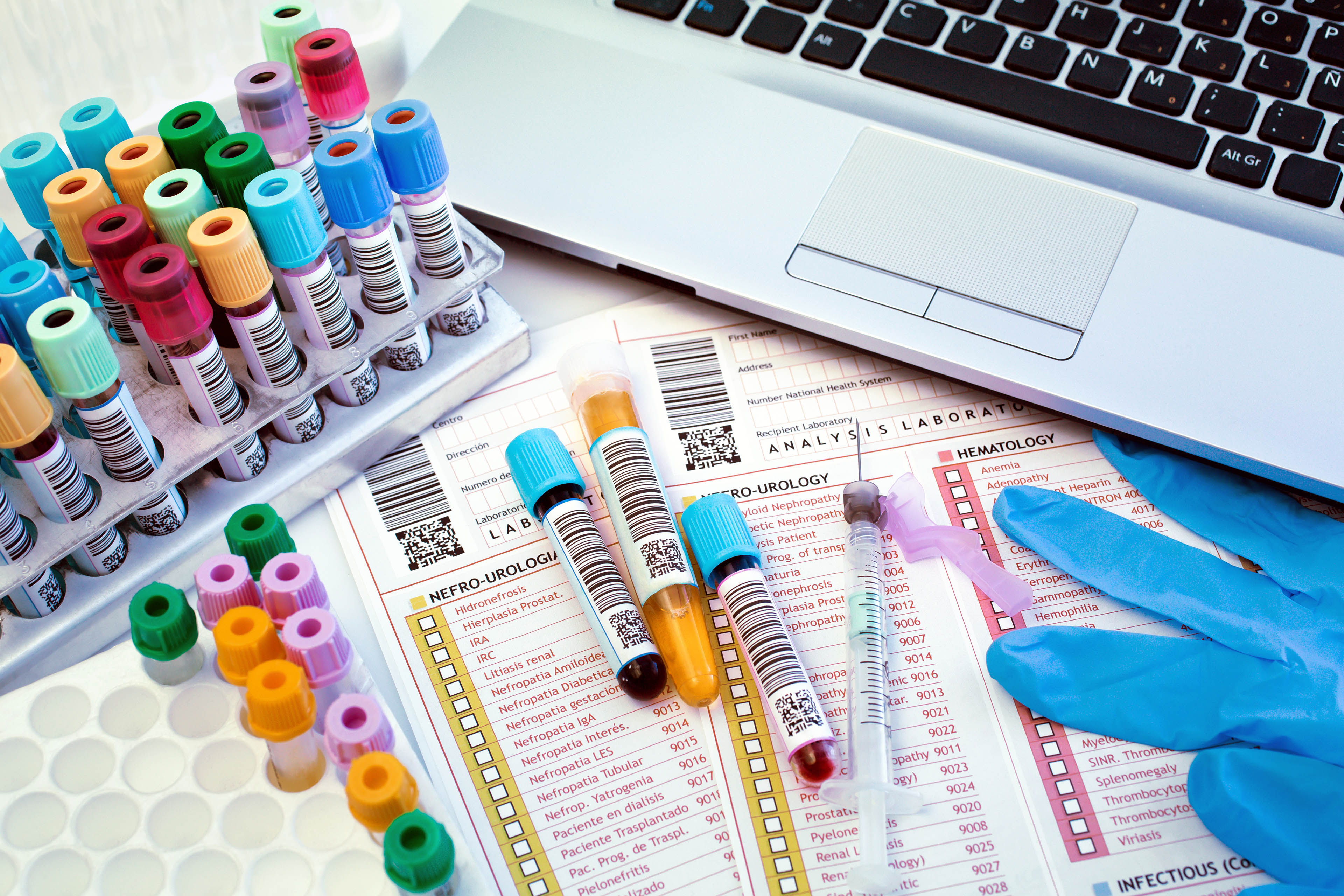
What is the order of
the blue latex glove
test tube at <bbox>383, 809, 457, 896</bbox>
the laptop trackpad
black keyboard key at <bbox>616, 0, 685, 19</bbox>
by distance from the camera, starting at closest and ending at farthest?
test tube at <bbox>383, 809, 457, 896</bbox> → the blue latex glove → the laptop trackpad → black keyboard key at <bbox>616, 0, 685, 19</bbox>

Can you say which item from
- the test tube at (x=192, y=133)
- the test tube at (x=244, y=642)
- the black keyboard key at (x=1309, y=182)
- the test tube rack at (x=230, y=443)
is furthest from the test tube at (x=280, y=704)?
the black keyboard key at (x=1309, y=182)

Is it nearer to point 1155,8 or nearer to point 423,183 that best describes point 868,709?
point 423,183

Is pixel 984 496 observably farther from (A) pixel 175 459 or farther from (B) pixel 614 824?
(A) pixel 175 459

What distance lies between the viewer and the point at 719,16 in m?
0.68

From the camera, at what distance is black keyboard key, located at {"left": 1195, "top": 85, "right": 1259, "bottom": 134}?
0.61m

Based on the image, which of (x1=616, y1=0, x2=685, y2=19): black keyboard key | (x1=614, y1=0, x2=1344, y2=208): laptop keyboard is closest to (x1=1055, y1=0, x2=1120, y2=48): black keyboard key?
(x1=614, y1=0, x2=1344, y2=208): laptop keyboard

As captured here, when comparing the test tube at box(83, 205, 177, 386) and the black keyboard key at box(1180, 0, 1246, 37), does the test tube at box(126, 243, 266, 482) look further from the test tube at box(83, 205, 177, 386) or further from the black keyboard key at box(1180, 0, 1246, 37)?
the black keyboard key at box(1180, 0, 1246, 37)

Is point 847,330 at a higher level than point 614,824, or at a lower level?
higher

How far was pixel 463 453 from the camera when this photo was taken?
60 cm

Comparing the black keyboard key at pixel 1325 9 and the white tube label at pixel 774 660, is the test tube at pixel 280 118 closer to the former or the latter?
the white tube label at pixel 774 660

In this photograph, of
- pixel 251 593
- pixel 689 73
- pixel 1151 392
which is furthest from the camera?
pixel 689 73

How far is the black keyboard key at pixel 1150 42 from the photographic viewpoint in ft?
2.06

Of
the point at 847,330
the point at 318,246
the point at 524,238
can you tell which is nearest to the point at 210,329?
the point at 318,246

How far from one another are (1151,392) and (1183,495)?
0.06m
